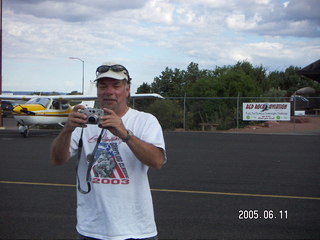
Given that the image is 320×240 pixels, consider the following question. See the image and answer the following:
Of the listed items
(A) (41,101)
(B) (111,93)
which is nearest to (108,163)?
(B) (111,93)

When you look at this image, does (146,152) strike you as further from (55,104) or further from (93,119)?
(55,104)

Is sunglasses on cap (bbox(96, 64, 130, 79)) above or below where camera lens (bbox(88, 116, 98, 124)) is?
above

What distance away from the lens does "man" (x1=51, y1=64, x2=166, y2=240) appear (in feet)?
9.67

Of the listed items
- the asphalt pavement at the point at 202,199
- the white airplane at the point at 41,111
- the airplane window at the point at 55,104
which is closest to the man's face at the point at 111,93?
the asphalt pavement at the point at 202,199

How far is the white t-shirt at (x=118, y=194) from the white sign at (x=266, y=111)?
2641cm

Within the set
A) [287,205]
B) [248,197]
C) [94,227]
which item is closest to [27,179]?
[248,197]

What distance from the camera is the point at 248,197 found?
8.18 m

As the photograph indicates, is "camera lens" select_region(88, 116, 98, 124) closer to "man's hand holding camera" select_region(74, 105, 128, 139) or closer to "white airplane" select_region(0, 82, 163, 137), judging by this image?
"man's hand holding camera" select_region(74, 105, 128, 139)

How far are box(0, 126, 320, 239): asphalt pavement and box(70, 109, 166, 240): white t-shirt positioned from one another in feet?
9.99

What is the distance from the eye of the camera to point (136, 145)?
2791mm

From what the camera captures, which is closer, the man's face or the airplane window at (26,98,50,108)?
the man's face

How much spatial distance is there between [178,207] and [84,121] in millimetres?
4871

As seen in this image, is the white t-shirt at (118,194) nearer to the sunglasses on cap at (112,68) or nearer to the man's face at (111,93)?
the man's face at (111,93)

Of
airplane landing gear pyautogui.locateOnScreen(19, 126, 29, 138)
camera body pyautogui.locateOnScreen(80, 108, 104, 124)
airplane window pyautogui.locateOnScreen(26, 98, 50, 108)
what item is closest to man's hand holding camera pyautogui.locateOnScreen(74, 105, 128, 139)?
camera body pyautogui.locateOnScreen(80, 108, 104, 124)
